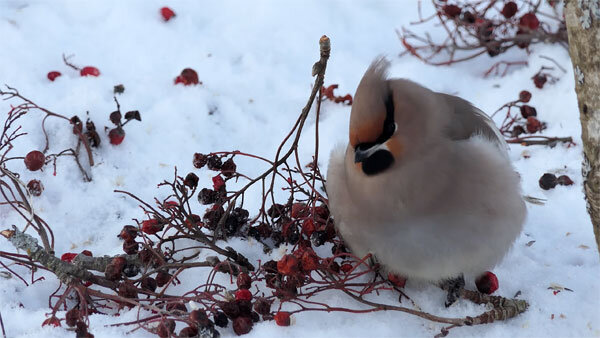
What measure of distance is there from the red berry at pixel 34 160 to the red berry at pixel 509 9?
2817 mm

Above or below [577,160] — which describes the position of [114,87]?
above

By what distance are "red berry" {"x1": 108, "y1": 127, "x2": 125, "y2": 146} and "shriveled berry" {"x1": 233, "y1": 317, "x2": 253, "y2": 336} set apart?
4.55ft

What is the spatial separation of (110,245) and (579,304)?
76.8 inches

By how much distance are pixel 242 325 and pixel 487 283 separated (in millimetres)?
994

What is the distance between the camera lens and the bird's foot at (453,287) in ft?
9.29

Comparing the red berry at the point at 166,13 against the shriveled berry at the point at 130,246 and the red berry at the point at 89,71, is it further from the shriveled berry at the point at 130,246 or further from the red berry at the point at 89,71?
the shriveled berry at the point at 130,246

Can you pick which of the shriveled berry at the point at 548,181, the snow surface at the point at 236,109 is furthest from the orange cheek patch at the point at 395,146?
the shriveled berry at the point at 548,181

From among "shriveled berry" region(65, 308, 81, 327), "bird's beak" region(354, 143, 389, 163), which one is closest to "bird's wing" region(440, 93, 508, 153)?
"bird's beak" region(354, 143, 389, 163)

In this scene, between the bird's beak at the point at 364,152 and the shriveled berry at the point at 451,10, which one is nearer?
the bird's beak at the point at 364,152

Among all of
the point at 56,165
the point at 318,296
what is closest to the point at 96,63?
the point at 56,165

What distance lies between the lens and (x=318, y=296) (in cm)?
282

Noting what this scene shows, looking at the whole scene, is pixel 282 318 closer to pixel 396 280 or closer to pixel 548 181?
pixel 396 280

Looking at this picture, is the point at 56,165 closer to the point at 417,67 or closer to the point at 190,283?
the point at 190,283

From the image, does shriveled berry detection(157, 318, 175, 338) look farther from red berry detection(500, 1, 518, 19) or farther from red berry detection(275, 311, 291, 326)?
red berry detection(500, 1, 518, 19)
